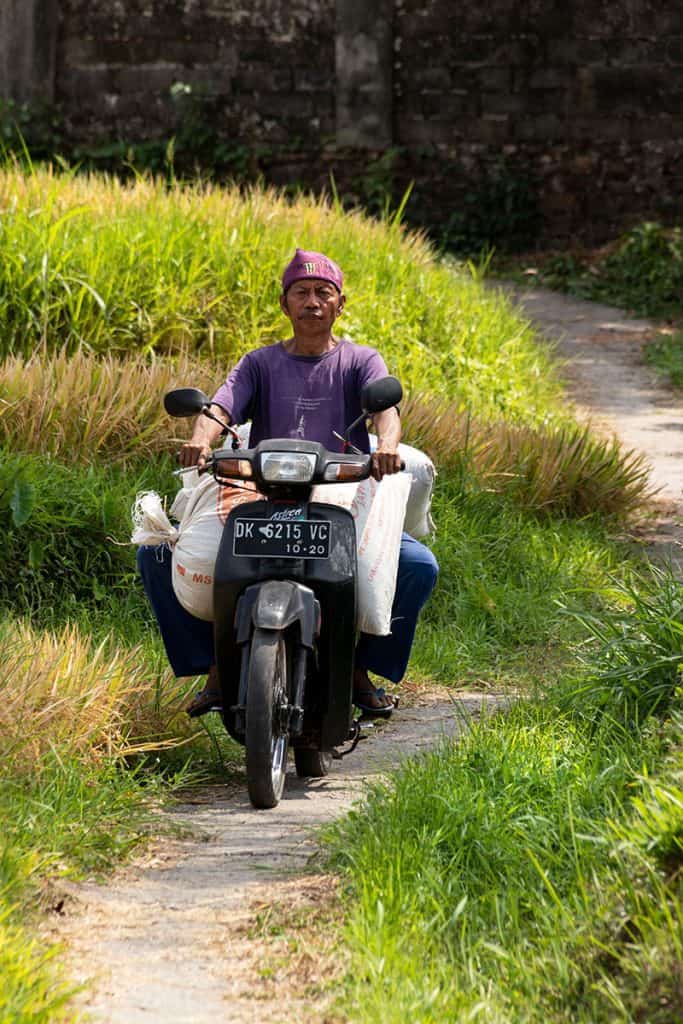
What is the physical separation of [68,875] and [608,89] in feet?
45.8

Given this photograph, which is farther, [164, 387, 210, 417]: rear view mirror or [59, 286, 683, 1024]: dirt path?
[164, 387, 210, 417]: rear view mirror

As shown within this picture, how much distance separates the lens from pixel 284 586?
4566 mm

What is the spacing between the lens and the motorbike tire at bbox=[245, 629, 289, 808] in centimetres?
438

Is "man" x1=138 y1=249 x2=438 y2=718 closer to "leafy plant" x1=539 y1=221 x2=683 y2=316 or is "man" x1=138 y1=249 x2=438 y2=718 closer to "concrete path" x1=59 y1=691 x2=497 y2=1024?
"concrete path" x1=59 y1=691 x2=497 y2=1024

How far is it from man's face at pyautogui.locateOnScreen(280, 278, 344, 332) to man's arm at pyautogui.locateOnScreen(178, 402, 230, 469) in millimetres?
394

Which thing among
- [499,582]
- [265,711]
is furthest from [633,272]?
[265,711]

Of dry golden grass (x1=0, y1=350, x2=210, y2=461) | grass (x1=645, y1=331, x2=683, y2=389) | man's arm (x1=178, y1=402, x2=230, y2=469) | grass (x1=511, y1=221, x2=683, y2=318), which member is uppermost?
man's arm (x1=178, y1=402, x2=230, y2=469)

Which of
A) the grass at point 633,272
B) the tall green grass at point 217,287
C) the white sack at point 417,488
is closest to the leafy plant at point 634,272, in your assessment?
the grass at point 633,272

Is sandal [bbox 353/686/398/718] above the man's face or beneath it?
beneath

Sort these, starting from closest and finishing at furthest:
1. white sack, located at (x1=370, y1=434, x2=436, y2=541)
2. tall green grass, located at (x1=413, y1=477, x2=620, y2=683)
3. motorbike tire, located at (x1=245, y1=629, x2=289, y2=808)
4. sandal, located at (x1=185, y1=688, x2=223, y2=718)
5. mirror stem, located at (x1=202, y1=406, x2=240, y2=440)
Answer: motorbike tire, located at (x1=245, y1=629, x2=289, y2=808) < mirror stem, located at (x1=202, y1=406, x2=240, y2=440) < sandal, located at (x1=185, y1=688, x2=223, y2=718) < white sack, located at (x1=370, y1=434, x2=436, y2=541) < tall green grass, located at (x1=413, y1=477, x2=620, y2=683)

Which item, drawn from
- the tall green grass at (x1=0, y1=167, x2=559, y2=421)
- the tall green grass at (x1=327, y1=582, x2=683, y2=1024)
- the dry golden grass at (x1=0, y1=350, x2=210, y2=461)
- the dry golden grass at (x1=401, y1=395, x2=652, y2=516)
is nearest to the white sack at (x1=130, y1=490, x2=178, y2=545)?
the tall green grass at (x1=327, y1=582, x2=683, y2=1024)

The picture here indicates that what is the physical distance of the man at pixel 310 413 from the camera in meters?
5.11

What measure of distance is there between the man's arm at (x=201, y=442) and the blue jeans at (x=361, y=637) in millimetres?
405

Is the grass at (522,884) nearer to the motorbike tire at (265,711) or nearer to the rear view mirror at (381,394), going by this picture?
the motorbike tire at (265,711)
